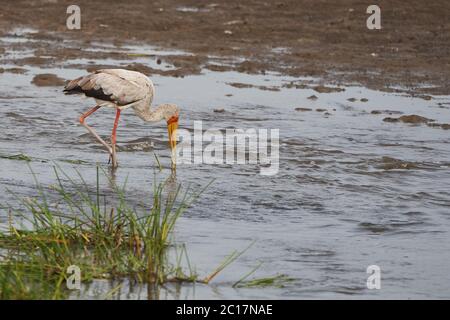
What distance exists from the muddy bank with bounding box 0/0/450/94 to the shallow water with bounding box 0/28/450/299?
995 millimetres

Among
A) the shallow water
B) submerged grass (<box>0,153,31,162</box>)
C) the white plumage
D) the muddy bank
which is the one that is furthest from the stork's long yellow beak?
the muddy bank

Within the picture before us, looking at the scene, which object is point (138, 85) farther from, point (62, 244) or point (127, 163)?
point (62, 244)

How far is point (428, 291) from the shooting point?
22.7 feet

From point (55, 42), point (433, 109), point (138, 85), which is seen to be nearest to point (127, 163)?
point (138, 85)

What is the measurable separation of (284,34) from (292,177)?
9438 millimetres

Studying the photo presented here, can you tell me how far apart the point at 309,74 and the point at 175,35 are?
3.86 metres

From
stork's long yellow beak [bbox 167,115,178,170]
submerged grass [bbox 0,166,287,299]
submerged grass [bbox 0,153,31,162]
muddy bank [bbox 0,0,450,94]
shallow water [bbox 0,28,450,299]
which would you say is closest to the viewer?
submerged grass [bbox 0,166,287,299]

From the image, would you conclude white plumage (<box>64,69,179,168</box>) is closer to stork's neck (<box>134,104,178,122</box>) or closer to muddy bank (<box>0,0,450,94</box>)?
Result: stork's neck (<box>134,104,178,122</box>)

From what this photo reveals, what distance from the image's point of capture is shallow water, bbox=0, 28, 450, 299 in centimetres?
729

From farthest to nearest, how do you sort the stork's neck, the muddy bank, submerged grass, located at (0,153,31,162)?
the muddy bank < the stork's neck < submerged grass, located at (0,153,31,162)

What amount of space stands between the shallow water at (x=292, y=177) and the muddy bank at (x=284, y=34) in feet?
3.27

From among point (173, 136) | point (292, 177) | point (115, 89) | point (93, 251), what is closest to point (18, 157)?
point (115, 89)

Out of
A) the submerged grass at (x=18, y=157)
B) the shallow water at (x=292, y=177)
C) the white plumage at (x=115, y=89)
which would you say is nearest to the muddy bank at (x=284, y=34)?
the shallow water at (x=292, y=177)

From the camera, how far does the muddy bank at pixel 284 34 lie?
55.6ft
